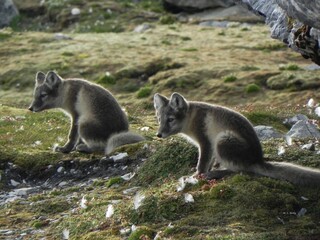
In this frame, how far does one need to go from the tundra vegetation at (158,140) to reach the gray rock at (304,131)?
6.13ft

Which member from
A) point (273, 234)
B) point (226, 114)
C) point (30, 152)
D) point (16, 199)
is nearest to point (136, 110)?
point (30, 152)

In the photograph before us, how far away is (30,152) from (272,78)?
62.0 feet

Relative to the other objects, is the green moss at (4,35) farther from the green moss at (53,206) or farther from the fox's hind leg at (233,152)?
the fox's hind leg at (233,152)

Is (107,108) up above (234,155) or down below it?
below

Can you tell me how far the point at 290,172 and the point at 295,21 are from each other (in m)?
3.42

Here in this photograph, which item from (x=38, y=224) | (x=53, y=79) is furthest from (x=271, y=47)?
(x=38, y=224)

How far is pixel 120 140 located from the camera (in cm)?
1953

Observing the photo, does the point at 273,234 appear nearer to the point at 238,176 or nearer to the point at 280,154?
the point at 238,176

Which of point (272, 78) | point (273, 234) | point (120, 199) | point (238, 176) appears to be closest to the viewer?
point (273, 234)

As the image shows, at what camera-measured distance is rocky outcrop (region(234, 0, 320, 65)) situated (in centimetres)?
1155

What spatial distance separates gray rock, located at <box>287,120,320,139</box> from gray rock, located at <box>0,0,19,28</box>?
51.3m

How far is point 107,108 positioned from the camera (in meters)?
19.6

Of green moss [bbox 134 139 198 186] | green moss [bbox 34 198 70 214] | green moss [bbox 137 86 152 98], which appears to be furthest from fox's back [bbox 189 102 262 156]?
green moss [bbox 137 86 152 98]

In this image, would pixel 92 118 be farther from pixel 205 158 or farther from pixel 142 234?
pixel 142 234
